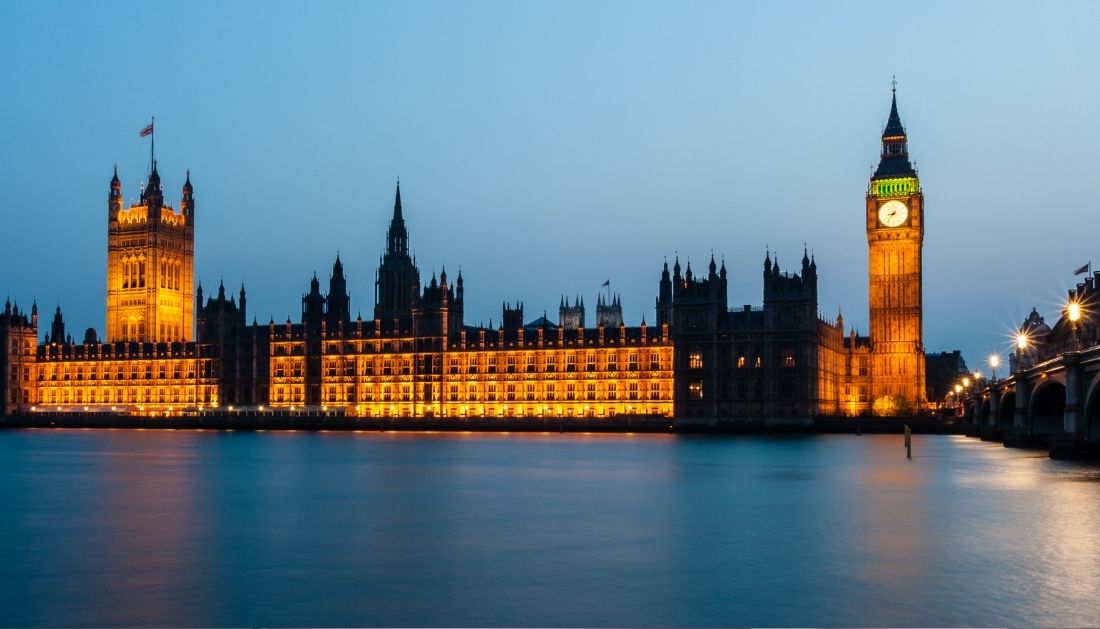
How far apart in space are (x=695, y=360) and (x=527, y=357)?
23735mm

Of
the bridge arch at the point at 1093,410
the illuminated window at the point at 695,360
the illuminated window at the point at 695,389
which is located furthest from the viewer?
the illuminated window at the point at 695,389

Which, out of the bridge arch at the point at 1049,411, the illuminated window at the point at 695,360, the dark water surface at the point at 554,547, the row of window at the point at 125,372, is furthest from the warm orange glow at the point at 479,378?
the dark water surface at the point at 554,547

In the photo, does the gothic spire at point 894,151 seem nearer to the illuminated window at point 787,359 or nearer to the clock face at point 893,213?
the clock face at point 893,213

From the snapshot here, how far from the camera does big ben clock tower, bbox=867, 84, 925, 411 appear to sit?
149 metres

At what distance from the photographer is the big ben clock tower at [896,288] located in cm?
14900

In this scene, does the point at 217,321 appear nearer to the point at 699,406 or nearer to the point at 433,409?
the point at 433,409

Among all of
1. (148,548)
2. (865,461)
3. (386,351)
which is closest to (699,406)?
(386,351)

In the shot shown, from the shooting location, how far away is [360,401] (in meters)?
163

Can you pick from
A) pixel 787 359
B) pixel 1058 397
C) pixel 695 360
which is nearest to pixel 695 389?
pixel 695 360

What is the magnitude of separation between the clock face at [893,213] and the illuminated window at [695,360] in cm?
3147

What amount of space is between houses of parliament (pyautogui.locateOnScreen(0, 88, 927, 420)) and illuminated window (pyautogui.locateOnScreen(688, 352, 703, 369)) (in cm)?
23

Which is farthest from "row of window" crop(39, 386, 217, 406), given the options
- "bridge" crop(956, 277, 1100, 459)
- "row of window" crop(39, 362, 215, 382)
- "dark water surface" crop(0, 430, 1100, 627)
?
"dark water surface" crop(0, 430, 1100, 627)

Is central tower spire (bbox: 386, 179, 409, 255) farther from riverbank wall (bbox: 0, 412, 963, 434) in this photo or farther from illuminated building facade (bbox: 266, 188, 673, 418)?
riverbank wall (bbox: 0, 412, 963, 434)

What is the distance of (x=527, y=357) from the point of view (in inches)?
6088
